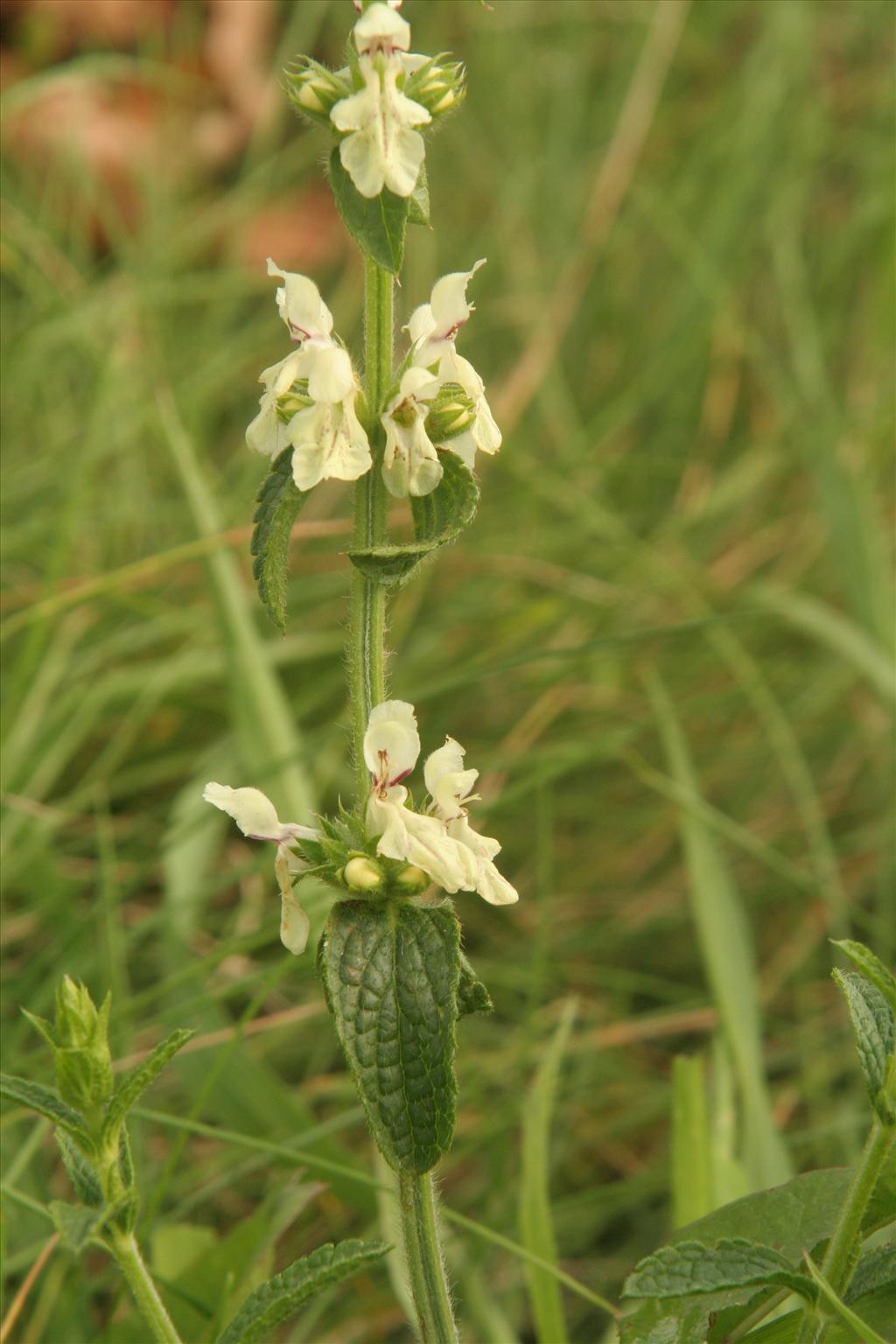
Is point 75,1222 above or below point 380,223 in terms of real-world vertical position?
below

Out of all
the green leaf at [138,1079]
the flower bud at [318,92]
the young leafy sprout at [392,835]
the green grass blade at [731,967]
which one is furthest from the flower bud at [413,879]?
the green grass blade at [731,967]

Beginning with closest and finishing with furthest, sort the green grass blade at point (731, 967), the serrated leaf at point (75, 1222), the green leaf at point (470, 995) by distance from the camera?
the serrated leaf at point (75, 1222) < the green leaf at point (470, 995) < the green grass blade at point (731, 967)

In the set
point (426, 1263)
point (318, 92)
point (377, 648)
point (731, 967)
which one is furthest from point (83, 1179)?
point (731, 967)

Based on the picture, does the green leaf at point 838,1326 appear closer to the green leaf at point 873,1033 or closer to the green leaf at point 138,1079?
the green leaf at point 873,1033

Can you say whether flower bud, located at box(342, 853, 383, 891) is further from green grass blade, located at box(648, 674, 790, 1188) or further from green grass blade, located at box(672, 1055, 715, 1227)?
green grass blade, located at box(648, 674, 790, 1188)

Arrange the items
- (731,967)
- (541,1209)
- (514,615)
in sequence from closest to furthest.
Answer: (541,1209), (731,967), (514,615)

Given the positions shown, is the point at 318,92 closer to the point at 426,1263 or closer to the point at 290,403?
the point at 290,403

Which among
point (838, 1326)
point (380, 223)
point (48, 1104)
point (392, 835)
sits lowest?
point (838, 1326)
